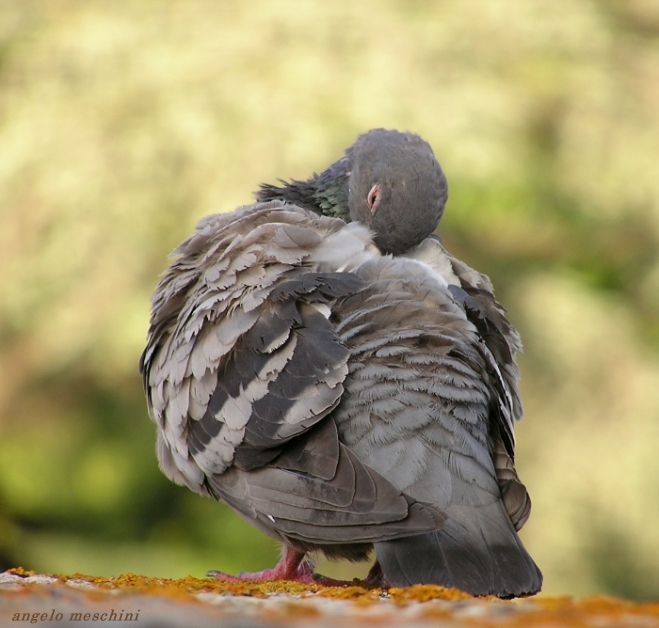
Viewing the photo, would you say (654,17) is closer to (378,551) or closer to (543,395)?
(543,395)

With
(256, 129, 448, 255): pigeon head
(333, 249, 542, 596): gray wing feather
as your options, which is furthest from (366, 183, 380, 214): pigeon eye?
(333, 249, 542, 596): gray wing feather

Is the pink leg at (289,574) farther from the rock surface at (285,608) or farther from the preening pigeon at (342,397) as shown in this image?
the rock surface at (285,608)

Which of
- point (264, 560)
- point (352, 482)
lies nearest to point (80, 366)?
point (264, 560)

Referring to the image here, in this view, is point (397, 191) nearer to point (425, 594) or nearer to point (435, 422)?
point (435, 422)

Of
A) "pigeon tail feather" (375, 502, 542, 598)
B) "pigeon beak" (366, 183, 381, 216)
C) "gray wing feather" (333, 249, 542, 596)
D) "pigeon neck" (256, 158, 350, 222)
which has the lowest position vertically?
"pigeon tail feather" (375, 502, 542, 598)

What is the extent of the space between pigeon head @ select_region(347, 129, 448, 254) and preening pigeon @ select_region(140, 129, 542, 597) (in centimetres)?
18

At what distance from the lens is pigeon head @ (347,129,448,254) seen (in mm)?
5094

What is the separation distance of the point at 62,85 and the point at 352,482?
9.17 metres

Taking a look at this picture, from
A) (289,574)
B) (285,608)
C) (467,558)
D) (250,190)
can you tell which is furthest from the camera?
(250,190)

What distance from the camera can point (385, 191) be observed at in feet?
17.1

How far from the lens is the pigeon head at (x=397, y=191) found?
16.7ft

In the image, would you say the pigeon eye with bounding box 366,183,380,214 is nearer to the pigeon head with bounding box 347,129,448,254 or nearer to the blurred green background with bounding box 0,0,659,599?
the pigeon head with bounding box 347,129,448,254

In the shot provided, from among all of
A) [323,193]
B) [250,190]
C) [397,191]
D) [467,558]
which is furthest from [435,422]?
[250,190]

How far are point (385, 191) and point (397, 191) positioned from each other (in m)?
0.07
